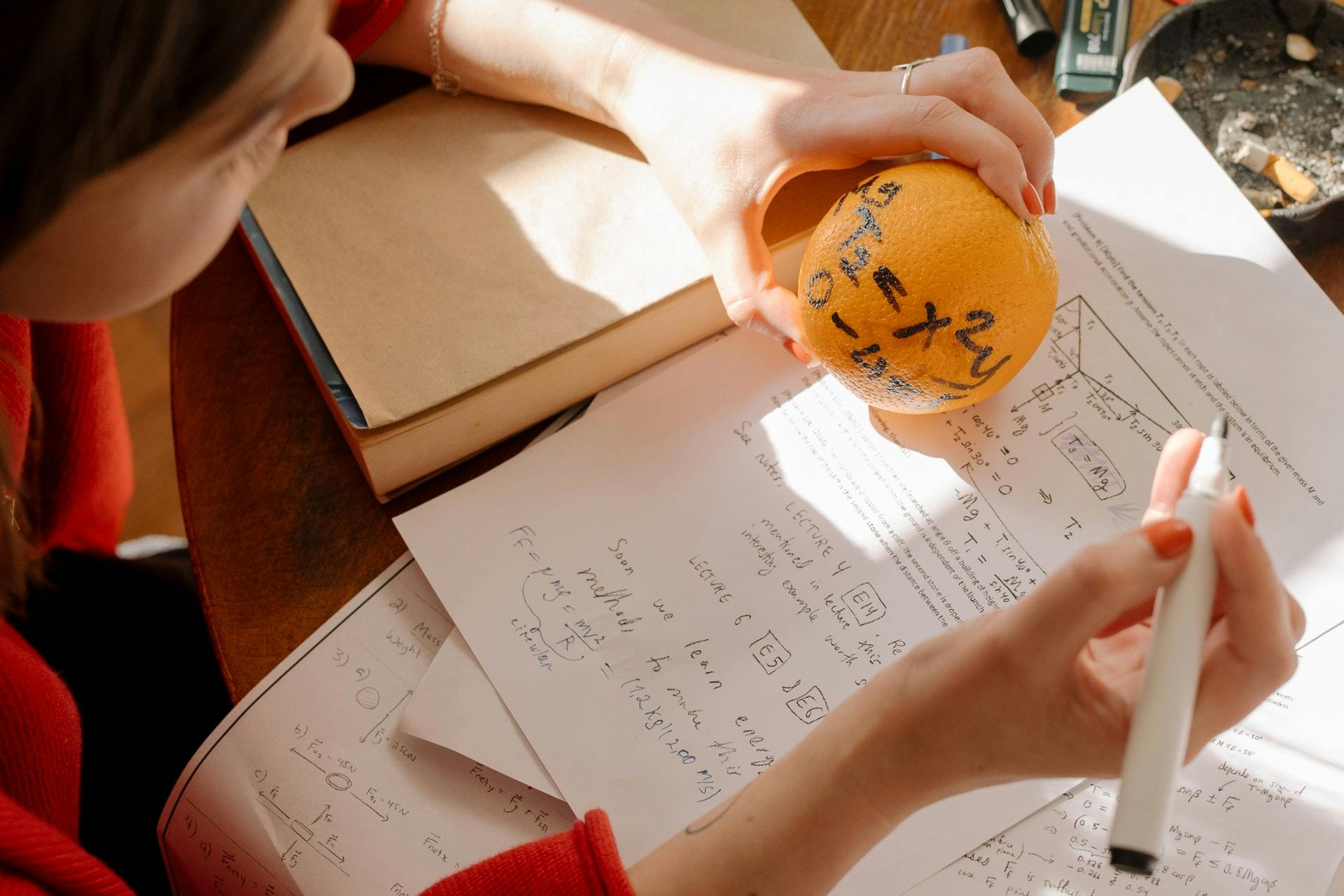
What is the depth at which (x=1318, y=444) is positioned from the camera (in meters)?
0.66

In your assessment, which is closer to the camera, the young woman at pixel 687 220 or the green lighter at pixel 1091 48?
the young woman at pixel 687 220

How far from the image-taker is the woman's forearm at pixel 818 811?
53 centimetres

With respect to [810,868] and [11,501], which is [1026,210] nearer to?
[810,868]

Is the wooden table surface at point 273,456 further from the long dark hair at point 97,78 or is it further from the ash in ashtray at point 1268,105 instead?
the long dark hair at point 97,78

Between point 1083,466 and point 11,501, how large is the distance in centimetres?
86

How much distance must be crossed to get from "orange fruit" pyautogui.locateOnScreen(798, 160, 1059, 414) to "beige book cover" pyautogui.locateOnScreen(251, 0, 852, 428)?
0.47 feet

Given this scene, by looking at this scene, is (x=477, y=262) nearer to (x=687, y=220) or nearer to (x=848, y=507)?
(x=687, y=220)

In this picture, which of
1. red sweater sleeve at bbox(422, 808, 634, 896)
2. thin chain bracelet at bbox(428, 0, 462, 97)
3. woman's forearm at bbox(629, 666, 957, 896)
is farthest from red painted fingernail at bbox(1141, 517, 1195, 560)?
thin chain bracelet at bbox(428, 0, 462, 97)

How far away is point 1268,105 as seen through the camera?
0.75 meters

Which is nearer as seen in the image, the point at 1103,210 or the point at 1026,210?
the point at 1026,210

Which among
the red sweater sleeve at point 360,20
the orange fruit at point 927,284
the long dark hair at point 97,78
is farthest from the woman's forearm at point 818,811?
the red sweater sleeve at point 360,20

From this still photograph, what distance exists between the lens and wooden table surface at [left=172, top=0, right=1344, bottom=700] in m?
0.70

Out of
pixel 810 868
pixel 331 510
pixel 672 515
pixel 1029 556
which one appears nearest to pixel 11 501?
pixel 331 510

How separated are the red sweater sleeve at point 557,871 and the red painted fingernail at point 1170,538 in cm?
35
